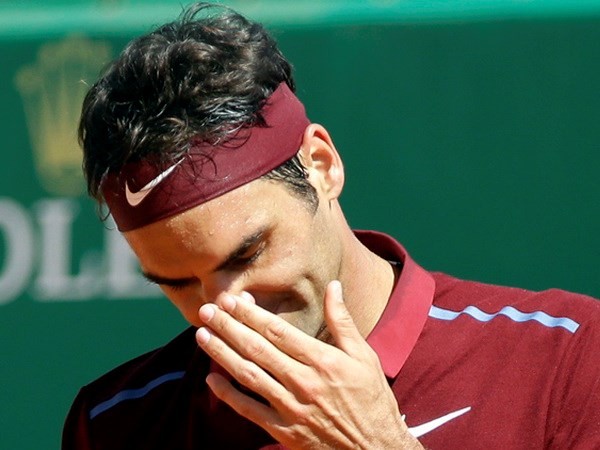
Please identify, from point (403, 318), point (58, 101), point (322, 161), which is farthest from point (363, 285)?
point (58, 101)

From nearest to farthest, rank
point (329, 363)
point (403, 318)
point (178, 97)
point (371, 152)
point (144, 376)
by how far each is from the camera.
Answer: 1. point (329, 363)
2. point (178, 97)
3. point (403, 318)
4. point (144, 376)
5. point (371, 152)

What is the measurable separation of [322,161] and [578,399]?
1.64 ft

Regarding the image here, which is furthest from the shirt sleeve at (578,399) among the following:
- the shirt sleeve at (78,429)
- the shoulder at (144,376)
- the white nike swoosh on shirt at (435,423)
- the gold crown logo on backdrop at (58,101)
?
the gold crown logo on backdrop at (58,101)

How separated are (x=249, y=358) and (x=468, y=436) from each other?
1.08 feet

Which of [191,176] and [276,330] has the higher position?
[191,176]

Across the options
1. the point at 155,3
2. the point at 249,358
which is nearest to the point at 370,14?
the point at 155,3

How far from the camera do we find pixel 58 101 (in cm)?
279

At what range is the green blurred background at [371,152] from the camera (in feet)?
8.70

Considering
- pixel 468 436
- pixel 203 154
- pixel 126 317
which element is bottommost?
pixel 126 317

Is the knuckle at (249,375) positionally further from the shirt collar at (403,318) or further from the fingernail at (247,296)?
the shirt collar at (403,318)

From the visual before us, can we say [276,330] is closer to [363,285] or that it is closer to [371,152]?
[363,285]

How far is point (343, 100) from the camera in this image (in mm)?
2742

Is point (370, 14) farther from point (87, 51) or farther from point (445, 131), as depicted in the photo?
point (87, 51)

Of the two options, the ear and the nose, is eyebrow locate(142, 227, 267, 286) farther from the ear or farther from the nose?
the ear
